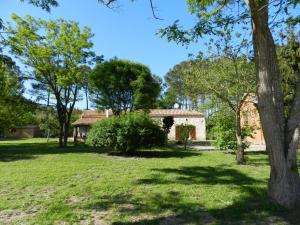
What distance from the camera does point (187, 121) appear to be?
40000mm

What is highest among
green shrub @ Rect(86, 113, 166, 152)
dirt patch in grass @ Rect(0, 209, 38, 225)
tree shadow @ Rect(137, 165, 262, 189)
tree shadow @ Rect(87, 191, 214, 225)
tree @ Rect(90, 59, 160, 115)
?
tree @ Rect(90, 59, 160, 115)

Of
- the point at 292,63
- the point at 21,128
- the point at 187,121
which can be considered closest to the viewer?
the point at 292,63

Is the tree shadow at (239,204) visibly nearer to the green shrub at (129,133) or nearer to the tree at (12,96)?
the green shrub at (129,133)

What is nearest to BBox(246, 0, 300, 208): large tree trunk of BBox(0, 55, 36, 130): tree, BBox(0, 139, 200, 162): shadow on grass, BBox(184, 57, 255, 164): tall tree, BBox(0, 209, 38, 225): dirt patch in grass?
BBox(0, 209, 38, 225): dirt patch in grass

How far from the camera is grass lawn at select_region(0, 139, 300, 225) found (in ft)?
18.7

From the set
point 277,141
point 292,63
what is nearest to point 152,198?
point 277,141

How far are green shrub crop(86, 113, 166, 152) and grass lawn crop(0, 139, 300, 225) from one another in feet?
17.4

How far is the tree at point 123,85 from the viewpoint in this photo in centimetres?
2447

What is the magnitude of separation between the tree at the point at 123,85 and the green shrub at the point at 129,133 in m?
7.47

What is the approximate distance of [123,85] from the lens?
2467 centimetres

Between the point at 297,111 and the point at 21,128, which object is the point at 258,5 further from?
the point at 21,128

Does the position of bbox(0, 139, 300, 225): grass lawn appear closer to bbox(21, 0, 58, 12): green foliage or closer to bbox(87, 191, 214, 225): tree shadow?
bbox(87, 191, 214, 225): tree shadow

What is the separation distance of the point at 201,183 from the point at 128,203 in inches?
105

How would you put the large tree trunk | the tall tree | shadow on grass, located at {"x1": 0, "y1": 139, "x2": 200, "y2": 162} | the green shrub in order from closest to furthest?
the large tree trunk
the tall tree
the green shrub
shadow on grass, located at {"x1": 0, "y1": 139, "x2": 200, "y2": 162}
